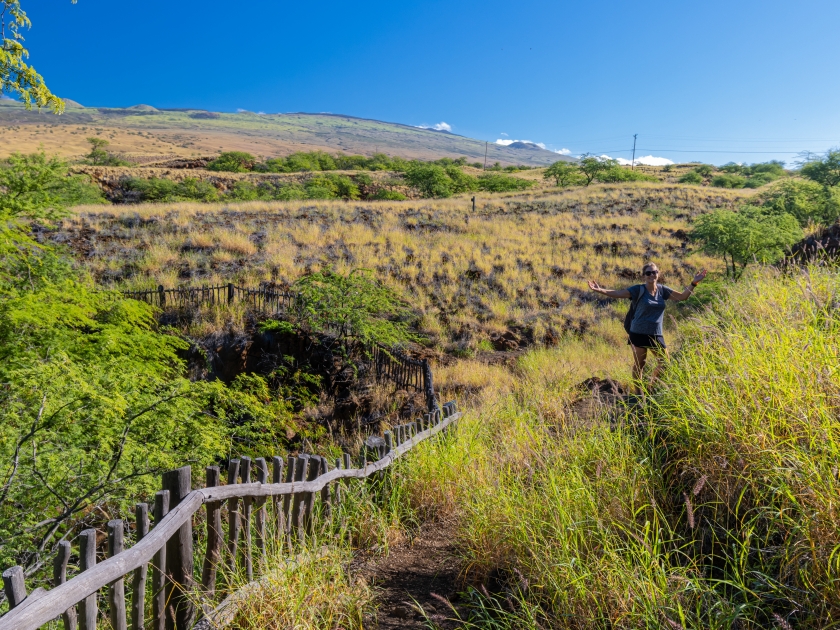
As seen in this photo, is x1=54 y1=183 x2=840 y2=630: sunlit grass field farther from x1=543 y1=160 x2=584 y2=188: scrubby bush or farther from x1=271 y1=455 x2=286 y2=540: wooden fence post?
x1=543 y1=160 x2=584 y2=188: scrubby bush

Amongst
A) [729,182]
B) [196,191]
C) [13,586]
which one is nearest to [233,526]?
[13,586]

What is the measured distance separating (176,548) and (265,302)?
32.5 ft

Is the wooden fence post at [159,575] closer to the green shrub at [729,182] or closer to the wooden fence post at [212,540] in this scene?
the wooden fence post at [212,540]

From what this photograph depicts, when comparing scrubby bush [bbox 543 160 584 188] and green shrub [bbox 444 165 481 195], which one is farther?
scrubby bush [bbox 543 160 584 188]

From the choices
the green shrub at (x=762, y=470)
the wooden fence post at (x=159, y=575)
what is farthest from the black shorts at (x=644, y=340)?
the wooden fence post at (x=159, y=575)

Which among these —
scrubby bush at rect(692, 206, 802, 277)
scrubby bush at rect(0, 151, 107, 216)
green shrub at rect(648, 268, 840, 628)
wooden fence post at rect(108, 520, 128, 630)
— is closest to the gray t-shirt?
green shrub at rect(648, 268, 840, 628)

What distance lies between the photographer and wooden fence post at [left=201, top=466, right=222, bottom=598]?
9.55ft

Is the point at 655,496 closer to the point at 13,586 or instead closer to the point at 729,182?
the point at 13,586

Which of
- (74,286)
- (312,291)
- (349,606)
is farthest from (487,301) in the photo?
(349,606)

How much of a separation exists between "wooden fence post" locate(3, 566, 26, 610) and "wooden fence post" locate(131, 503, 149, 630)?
618 millimetres

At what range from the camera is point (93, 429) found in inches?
183

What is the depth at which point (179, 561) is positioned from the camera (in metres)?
2.76

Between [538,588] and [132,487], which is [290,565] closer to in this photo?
[538,588]

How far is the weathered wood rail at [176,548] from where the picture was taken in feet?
6.30
